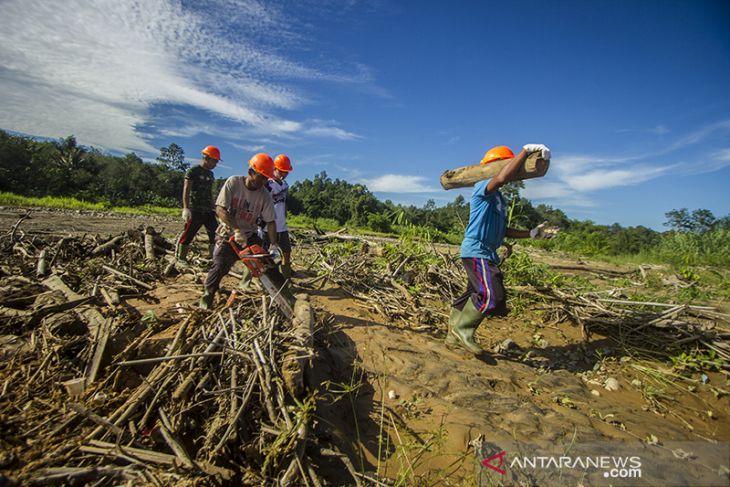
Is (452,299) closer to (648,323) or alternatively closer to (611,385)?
(611,385)

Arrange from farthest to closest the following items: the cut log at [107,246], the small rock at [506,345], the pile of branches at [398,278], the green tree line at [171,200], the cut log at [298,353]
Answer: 1. the green tree line at [171,200]
2. the cut log at [107,246]
3. the pile of branches at [398,278]
4. the small rock at [506,345]
5. the cut log at [298,353]

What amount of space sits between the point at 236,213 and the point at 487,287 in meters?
2.82

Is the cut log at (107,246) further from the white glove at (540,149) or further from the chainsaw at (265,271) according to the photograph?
the white glove at (540,149)

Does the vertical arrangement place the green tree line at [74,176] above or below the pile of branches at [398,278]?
above

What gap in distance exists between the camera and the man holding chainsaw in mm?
3391

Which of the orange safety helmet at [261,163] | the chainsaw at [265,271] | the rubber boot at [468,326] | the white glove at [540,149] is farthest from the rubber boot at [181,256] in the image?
the white glove at [540,149]

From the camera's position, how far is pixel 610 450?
2248 mm

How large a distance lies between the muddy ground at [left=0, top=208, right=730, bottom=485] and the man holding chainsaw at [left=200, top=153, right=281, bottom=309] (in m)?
0.74

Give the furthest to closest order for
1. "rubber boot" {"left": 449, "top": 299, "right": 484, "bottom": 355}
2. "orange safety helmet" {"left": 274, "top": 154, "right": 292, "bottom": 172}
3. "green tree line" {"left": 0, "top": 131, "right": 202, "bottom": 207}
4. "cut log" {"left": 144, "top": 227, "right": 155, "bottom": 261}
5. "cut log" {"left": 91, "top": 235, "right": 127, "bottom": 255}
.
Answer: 1. "green tree line" {"left": 0, "top": 131, "right": 202, "bottom": 207}
2. "cut log" {"left": 91, "top": 235, "right": 127, "bottom": 255}
3. "cut log" {"left": 144, "top": 227, "right": 155, "bottom": 261}
4. "orange safety helmet" {"left": 274, "top": 154, "right": 292, "bottom": 172}
5. "rubber boot" {"left": 449, "top": 299, "right": 484, "bottom": 355}

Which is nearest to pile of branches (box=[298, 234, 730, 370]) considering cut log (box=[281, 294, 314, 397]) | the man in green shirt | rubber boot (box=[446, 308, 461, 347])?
rubber boot (box=[446, 308, 461, 347])

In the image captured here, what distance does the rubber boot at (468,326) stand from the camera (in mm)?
3238

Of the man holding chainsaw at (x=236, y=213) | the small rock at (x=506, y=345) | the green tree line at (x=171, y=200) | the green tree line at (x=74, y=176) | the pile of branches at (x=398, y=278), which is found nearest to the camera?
the man holding chainsaw at (x=236, y=213)

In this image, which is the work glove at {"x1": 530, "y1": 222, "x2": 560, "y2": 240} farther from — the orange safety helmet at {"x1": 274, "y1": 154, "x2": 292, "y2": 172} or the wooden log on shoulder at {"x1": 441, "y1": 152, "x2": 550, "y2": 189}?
the orange safety helmet at {"x1": 274, "y1": 154, "x2": 292, "y2": 172}

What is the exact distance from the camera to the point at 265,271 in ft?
11.1
